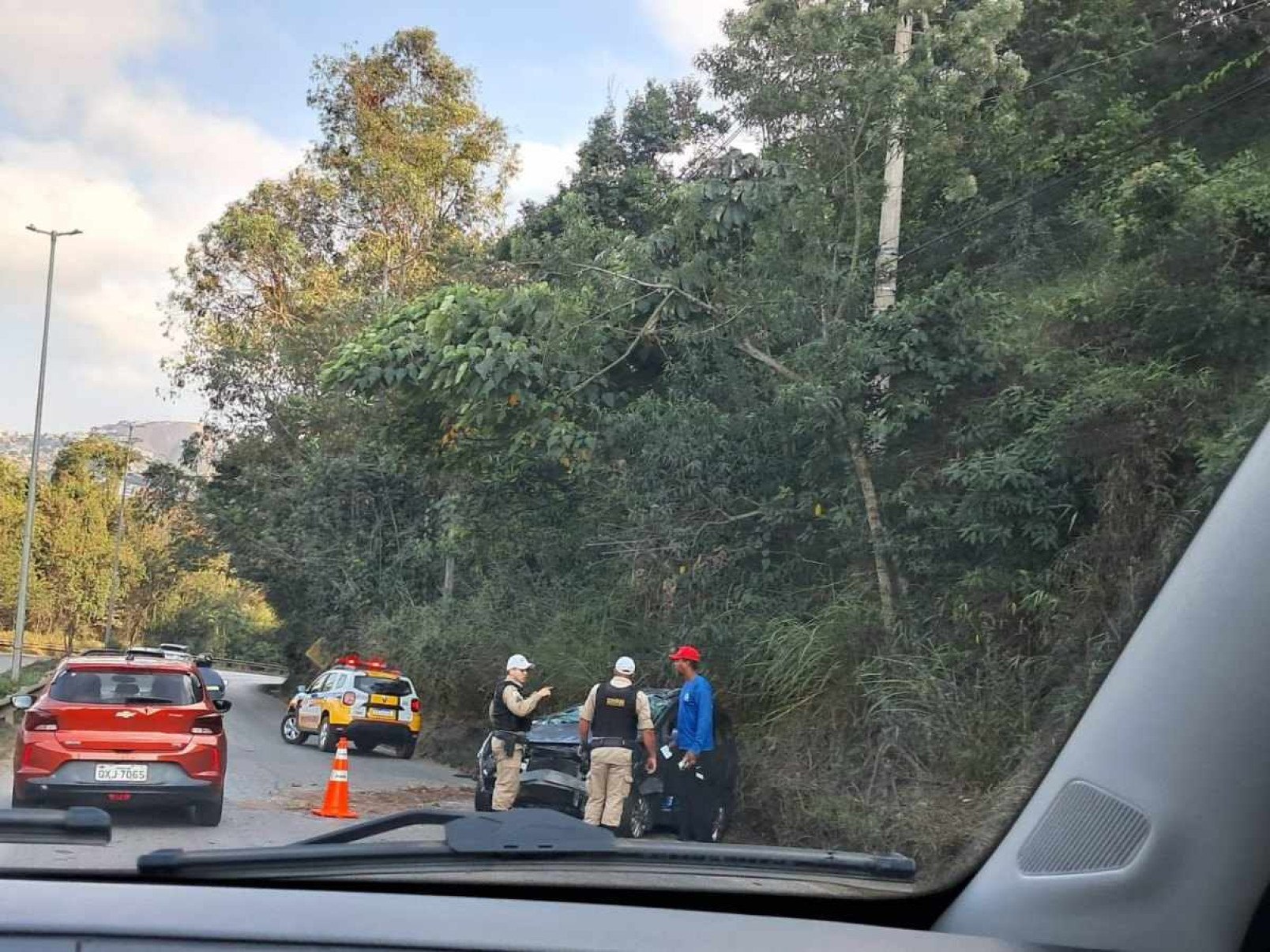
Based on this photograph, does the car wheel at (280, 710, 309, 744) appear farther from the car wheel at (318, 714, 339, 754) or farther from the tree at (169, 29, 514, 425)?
the tree at (169, 29, 514, 425)

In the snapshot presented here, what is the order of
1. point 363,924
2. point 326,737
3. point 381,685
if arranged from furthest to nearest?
point 381,685, point 326,737, point 363,924

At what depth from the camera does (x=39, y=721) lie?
4.15 m

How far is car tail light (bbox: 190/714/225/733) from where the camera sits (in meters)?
4.36

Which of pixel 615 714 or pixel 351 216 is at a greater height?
pixel 351 216

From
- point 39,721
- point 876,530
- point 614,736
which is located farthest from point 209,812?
point 876,530

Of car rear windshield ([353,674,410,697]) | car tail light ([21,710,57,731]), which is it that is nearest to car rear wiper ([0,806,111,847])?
car tail light ([21,710,57,731])

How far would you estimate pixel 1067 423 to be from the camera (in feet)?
33.5

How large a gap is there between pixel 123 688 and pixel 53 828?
2.48 meters

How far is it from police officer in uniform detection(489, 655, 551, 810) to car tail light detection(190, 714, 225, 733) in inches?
38.6

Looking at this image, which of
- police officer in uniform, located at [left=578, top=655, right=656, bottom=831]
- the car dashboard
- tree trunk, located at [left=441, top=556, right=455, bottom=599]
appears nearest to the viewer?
the car dashboard

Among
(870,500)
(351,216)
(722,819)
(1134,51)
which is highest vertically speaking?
(1134,51)

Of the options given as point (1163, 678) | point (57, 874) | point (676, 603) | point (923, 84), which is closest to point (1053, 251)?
point (923, 84)

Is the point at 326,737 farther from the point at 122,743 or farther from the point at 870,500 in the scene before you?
the point at 870,500

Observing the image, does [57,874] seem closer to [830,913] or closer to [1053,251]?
[830,913]
